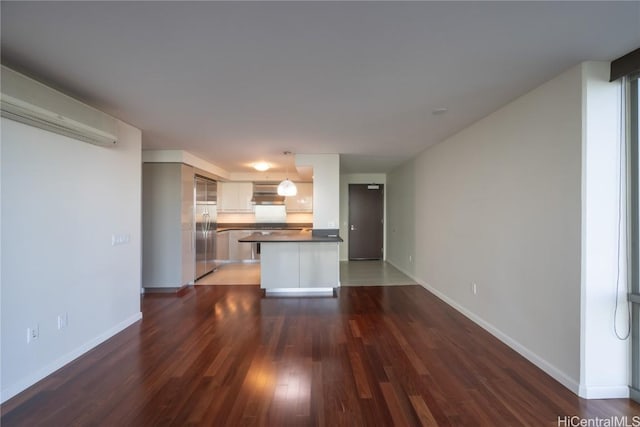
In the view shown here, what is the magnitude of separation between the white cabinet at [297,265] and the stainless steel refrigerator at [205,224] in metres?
1.68

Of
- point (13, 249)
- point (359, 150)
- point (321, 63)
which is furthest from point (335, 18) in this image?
point (359, 150)

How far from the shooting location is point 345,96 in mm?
Result: 2531

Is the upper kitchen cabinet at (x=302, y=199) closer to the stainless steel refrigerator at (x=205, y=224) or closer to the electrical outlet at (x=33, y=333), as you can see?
the stainless steel refrigerator at (x=205, y=224)

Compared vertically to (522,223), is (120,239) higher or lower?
lower

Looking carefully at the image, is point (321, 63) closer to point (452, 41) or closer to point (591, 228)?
point (452, 41)

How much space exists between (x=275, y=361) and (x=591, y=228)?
275 centimetres

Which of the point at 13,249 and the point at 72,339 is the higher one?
the point at 13,249

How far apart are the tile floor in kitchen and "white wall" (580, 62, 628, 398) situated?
3293mm

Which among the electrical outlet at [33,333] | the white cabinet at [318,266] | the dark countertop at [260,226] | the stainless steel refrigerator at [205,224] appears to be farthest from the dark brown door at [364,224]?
the electrical outlet at [33,333]

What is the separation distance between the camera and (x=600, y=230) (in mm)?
2006

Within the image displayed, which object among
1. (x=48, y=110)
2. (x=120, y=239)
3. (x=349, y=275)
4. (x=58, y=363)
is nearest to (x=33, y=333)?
(x=58, y=363)

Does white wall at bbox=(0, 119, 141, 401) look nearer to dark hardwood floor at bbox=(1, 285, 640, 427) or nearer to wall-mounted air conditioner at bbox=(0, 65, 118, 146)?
wall-mounted air conditioner at bbox=(0, 65, 118, 146)

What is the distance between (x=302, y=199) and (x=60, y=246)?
5434mm

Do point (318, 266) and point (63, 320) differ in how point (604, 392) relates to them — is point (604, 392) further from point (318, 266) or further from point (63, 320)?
point (63, 320)
